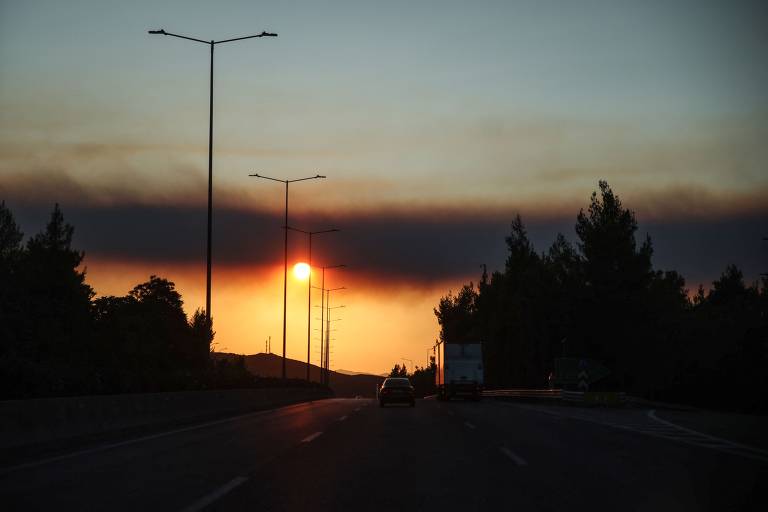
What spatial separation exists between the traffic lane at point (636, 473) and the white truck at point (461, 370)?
30205 mm

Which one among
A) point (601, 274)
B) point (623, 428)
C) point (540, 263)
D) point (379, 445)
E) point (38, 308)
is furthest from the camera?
point (540, 263)

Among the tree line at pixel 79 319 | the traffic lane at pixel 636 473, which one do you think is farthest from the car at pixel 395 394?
the traffic lane at pixel 636 473

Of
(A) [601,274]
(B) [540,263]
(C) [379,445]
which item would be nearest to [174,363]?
(B) [540,263]

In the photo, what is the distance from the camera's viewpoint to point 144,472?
12.5 m

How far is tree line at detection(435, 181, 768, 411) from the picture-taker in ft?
153

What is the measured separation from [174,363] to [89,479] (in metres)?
103

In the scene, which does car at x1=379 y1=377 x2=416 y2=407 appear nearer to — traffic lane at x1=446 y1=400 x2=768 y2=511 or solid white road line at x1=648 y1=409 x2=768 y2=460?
solid white road line at x1=648 y1=409 x2=768 y2=460

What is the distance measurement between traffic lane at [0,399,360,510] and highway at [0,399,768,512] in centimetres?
2

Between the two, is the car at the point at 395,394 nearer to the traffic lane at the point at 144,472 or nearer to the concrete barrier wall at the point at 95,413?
the concrete barrier wall at the point at 95,413

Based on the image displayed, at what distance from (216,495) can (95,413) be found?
9819 millimetres

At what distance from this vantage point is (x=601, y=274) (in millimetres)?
74062

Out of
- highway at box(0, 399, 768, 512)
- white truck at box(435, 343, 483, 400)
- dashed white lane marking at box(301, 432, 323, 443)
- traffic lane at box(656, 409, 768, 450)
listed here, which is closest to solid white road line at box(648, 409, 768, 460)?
highway at box(0, 399, 768, 512)

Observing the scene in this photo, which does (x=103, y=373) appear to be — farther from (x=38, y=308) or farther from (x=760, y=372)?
(x=38, y=308)

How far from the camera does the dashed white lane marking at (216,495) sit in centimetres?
933
